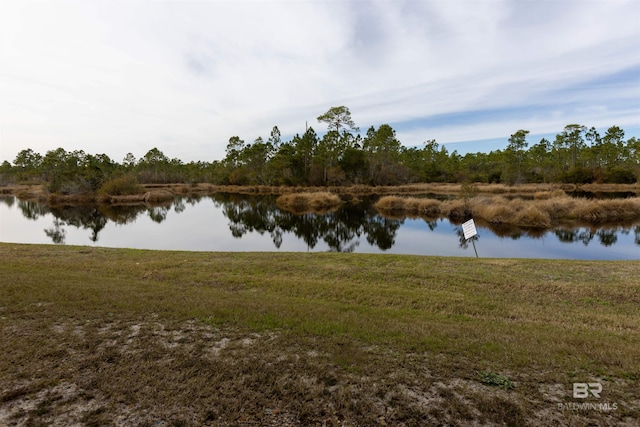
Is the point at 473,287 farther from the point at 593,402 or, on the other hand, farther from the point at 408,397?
the point at 408,397

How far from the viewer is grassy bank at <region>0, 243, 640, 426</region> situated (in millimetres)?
3193

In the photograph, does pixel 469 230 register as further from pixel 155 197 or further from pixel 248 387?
pixel 155 197

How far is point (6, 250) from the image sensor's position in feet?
41.3

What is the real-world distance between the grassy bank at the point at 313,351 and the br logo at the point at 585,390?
3.1 inches

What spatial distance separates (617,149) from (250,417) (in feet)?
299

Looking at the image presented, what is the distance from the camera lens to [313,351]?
4.39 m

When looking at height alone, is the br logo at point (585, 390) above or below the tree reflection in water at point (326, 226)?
below

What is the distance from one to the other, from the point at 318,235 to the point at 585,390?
61.3ft

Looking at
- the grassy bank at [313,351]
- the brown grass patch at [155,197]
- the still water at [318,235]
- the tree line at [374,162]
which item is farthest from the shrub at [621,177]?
the brown grass patch at [155,197]

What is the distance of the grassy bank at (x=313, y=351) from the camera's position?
3.19 metres

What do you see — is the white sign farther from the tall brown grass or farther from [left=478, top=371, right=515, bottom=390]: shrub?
the tall brown grass

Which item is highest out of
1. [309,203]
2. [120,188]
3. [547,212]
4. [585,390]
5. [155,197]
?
A: [120,188]

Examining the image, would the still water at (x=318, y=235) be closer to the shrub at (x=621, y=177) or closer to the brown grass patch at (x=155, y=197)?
the brown grass patch at (x=155, y=197)

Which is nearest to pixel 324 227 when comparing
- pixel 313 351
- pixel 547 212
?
pixel 547 212
